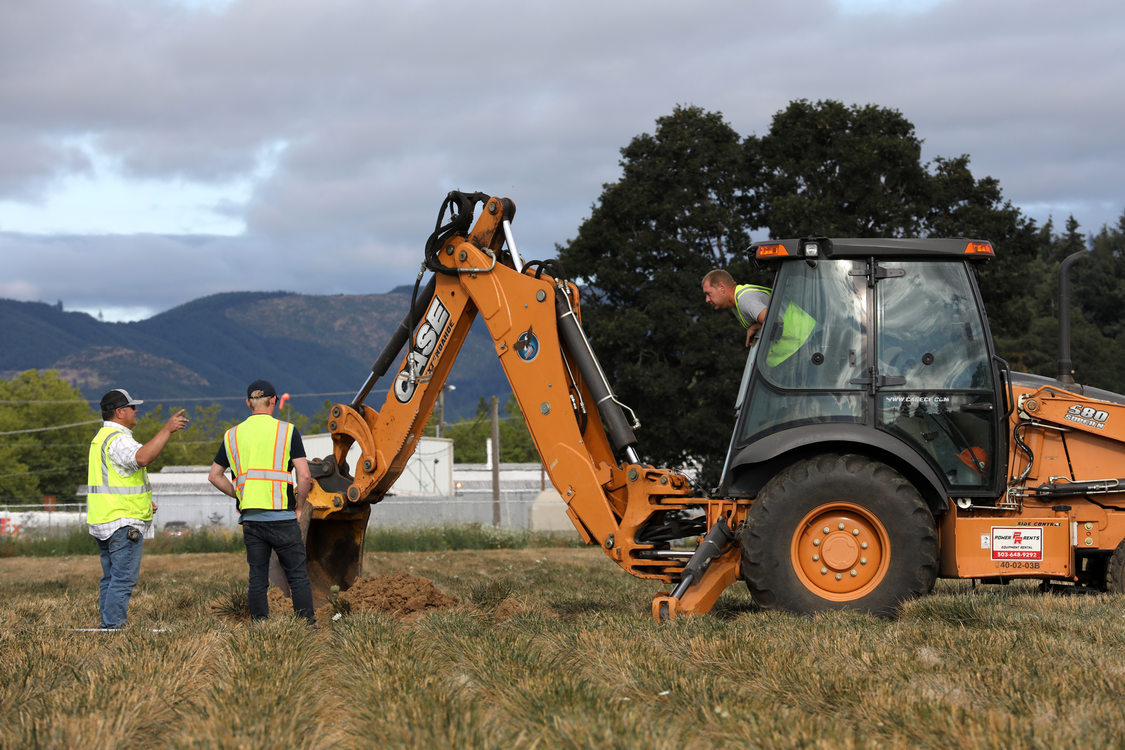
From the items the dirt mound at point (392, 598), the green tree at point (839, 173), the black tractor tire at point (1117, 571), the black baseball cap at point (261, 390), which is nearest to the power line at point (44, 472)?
the green tree at point (839, 173)

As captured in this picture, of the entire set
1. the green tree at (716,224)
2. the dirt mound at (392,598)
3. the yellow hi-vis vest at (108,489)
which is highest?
the green tree at (716,224)

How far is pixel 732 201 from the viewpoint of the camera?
30828 mm

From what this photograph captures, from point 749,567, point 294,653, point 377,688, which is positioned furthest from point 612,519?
point 377,688

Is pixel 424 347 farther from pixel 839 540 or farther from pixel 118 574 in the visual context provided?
pixel 839 540

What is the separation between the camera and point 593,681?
505cm

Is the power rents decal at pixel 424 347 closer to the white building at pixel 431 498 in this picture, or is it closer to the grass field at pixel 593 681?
the grass field at pixel 593 681

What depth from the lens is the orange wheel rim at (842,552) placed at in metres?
7.36

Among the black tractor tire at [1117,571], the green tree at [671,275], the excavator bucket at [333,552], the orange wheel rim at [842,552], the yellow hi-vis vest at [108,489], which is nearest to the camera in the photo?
the orange wheel rim at [842,552]

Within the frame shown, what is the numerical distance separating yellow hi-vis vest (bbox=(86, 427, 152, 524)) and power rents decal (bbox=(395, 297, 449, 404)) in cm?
227

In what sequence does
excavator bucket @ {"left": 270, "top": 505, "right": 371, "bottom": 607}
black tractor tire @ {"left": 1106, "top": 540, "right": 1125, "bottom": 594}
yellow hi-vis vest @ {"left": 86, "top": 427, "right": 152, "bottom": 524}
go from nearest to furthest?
black tractor tire @ {"left": 1106, "top": 540, "right": 1125, "bottom": 594} → yellow hi-vis vest @ {"left": 86, "top": 427, "right": 152, "bottom": 524} → excavator bucket @ {"left": 270, "top": 505, "right": 371, "bottom": 607}

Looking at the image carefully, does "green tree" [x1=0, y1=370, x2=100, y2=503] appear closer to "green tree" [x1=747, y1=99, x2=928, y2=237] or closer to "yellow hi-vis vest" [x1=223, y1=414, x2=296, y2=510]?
"green tree" [x1=747, y1=99, x2=928, y2=237]

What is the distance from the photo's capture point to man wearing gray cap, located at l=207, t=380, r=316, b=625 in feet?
26.1

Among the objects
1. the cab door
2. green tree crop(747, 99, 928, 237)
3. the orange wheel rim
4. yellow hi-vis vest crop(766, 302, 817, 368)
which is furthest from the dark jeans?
green tree crop(747, 99, 928, 237)

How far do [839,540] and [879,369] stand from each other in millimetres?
1249
